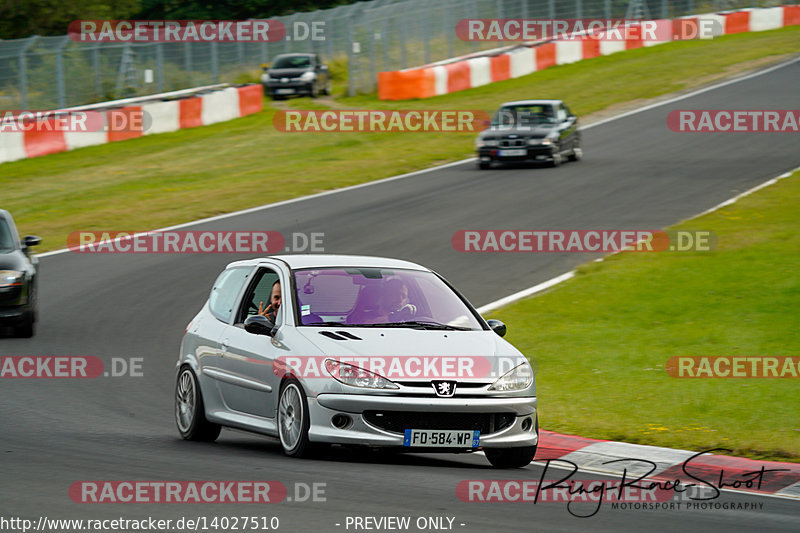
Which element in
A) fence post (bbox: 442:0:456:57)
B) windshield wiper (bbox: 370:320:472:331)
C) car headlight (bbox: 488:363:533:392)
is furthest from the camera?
fence post (bbox: 442:0:456:57)

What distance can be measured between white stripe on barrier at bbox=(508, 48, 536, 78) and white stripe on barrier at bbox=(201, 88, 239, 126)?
1043 centimetres

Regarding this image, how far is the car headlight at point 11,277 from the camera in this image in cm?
1554

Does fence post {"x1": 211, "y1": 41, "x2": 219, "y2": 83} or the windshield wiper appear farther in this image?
fence post {"x1": 211, "y1": 41, "x2": 219, "y2": 83}

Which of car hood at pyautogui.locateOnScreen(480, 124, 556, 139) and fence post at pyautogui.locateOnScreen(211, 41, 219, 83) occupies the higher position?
fence post at pyautogui.locateOnScreen(211, 41, 219, 83)

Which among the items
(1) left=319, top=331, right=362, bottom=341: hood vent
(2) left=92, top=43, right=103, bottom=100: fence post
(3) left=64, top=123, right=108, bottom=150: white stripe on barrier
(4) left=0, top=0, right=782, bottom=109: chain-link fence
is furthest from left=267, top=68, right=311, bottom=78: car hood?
(1) left=319, top=331, right=362, bottom=341: hood vent

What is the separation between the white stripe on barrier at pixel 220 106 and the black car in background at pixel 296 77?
4.42 meters

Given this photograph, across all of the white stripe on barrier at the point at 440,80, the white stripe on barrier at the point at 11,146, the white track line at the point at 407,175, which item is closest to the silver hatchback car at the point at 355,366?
the white track line at the point at 407,175

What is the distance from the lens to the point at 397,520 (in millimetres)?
7008

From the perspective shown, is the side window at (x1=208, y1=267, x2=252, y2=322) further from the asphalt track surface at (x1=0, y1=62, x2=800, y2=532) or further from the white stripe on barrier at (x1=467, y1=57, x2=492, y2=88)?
the white stripe on barrier at (x1=467, y1=57, x2=492, y2=88)

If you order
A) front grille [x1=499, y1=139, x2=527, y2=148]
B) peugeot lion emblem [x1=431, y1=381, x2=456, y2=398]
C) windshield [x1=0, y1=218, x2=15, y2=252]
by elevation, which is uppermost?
peugeot lion emblem [x1=431, y1=381, x2=456, y2=398]

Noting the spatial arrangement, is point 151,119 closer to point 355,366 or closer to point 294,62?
point 294,62

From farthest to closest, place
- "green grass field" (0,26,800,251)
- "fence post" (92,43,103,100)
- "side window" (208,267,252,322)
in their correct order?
Result: 1. "fence post" (92,43,103,100)
2. "green grass field" (0,26,800,251)
3. "side window" (208,267,252,322)

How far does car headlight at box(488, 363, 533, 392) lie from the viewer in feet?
29.3

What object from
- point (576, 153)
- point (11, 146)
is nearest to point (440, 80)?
point (576, 153)
